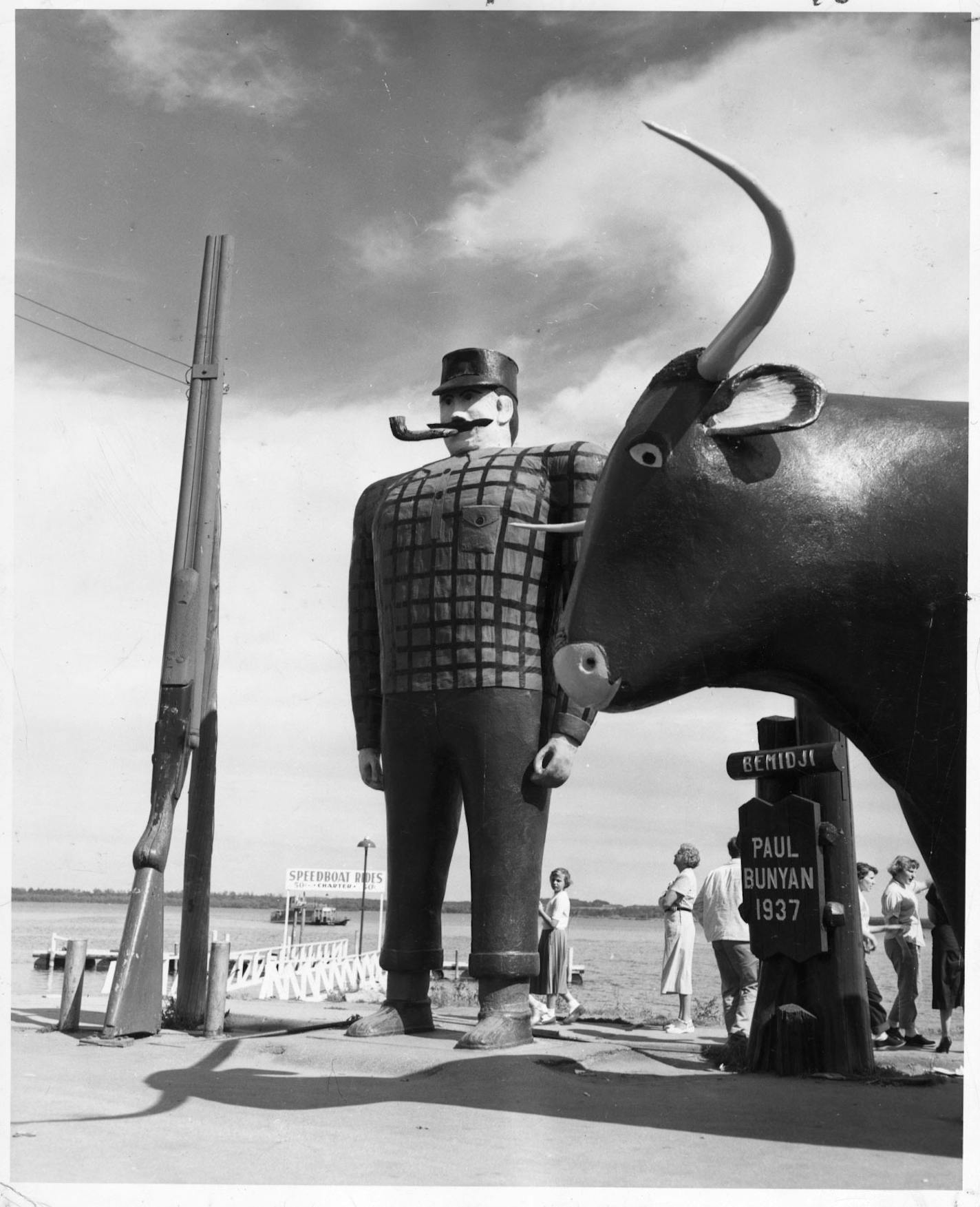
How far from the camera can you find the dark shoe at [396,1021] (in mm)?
4215

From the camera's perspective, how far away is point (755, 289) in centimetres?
270

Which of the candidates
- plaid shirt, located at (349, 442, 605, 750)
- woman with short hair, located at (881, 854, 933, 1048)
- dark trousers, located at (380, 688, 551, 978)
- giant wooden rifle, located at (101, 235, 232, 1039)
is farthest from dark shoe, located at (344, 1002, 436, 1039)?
woman with short hair, located at (881, 854, 933, 1048)

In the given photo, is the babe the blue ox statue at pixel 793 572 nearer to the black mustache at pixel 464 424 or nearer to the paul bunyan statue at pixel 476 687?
the paul bunyan statue at pixel 476 687

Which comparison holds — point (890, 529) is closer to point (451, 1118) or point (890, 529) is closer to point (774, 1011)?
point (451, 1118)

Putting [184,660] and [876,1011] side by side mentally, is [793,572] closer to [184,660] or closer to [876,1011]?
[184,660]

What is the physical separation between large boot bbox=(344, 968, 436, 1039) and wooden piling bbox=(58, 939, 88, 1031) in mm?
1306

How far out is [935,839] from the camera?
2.89 metres

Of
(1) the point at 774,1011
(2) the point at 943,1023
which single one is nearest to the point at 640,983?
(2) the point at 943,1023

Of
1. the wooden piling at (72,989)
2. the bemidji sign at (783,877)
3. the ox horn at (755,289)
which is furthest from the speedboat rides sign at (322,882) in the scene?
the ox horn at (755,289)

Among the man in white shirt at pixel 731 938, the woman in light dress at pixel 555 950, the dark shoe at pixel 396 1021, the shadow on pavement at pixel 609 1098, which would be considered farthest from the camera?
the woman in light dress at pixel 555 950

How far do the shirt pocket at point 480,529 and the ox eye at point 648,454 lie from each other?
4.40 feet

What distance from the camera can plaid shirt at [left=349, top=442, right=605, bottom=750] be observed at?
4.20 metres

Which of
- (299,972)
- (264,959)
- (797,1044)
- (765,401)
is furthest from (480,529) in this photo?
(264,959)

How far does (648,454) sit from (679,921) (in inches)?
165
